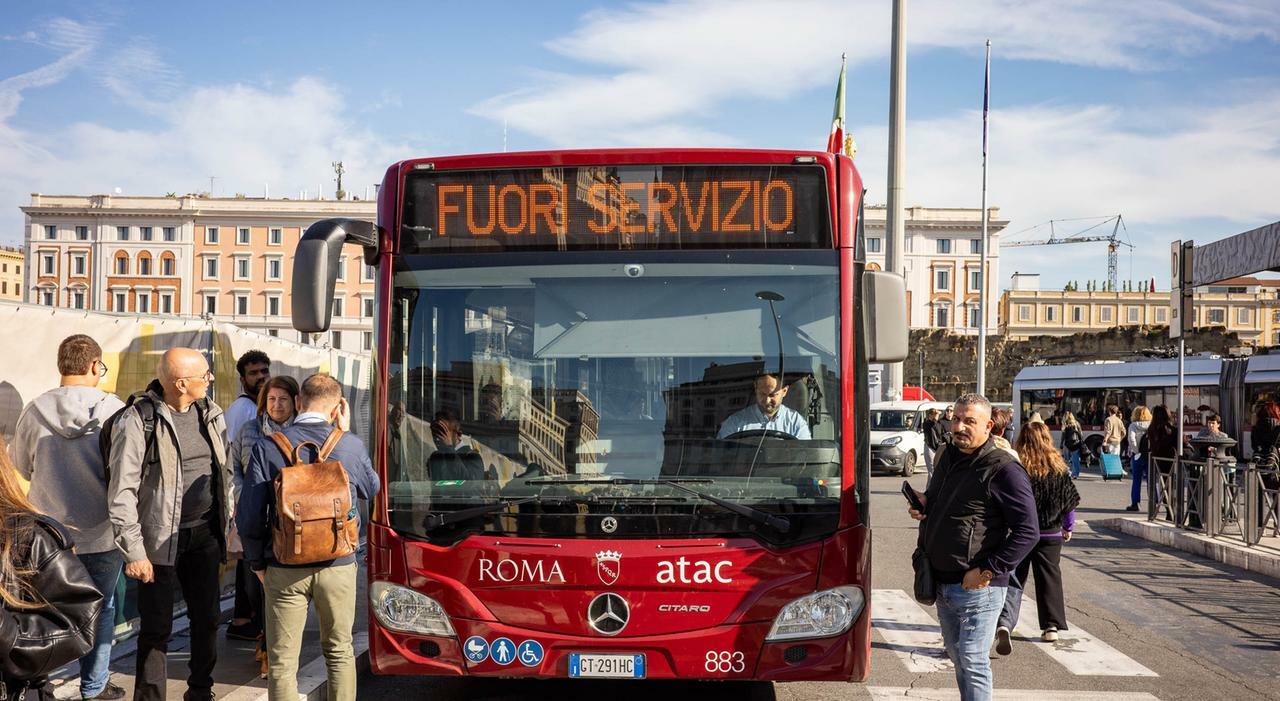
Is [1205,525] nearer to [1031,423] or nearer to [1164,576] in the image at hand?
[1164,576]

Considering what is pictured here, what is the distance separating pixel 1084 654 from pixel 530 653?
13.6 ft

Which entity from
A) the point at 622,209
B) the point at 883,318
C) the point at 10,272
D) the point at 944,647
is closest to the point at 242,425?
the point at 622,209

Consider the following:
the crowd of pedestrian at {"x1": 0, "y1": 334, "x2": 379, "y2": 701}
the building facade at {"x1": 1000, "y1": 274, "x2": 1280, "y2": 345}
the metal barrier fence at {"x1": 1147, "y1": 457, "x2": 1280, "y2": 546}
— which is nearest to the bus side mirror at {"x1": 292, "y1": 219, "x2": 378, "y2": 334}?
the crowd of pedestrian at {"x1": 0, "y1": 334, "x2": 379, "y2": 701}

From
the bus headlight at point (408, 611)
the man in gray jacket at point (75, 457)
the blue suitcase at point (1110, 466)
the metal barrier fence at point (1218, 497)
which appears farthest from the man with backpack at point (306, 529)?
the blue suitcase at point (1110, 466)

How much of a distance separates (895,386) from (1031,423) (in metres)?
22.2

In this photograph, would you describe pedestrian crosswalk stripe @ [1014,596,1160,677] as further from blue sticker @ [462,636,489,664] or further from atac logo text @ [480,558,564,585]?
blue sticker @ [462,636,489,664]

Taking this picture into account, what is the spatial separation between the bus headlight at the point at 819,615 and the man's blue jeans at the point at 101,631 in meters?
3.00

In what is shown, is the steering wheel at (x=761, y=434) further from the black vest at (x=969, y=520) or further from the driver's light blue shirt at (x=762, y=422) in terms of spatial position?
the black vest at (x=969, y=520)

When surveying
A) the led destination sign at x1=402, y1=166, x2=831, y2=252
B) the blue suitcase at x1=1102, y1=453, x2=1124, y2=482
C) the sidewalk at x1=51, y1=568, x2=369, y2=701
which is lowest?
the blue suitcase at x1=1102, y1=453, x2=1124, y2=482

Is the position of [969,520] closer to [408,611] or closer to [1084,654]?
[408,611]

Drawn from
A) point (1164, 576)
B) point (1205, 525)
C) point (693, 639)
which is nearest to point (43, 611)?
point (693, 639)

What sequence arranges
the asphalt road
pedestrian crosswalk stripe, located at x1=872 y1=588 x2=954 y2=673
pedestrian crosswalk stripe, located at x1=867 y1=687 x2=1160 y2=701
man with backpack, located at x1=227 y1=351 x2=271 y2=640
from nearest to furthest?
pedestrian crosswalk stripe, located at x1=867 y1=687 x2=1160 y2=701, the asphalt road, man with backpack, located at x1=227 y1=351 x2=271 y2=640, pedestrian crosswalk stripe, located at x1=872 y1=588 x2=954 y2=673

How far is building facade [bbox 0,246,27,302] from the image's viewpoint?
139500 millimetres

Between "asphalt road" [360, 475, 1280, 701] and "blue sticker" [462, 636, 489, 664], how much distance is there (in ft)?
4.16
